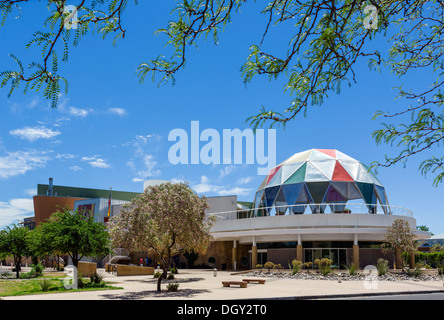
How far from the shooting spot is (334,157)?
4466cm

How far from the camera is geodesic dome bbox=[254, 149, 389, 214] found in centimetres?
4044

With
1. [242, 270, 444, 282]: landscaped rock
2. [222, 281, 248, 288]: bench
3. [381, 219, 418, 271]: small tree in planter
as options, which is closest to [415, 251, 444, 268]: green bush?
[381, 219, 418, 271]: small tree in planter

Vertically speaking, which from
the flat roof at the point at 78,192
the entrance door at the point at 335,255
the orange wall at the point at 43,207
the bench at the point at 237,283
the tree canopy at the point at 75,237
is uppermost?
the flat roof at the point at 78,192

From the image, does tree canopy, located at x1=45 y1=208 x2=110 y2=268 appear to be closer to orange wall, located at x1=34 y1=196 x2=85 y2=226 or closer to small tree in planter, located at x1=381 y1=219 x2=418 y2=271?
small tree in planter, located at x1=381 y1=219 x2=418 y2=271

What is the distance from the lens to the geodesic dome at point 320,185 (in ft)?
133

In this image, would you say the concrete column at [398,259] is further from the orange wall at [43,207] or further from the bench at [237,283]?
the orange wall at [43,207]

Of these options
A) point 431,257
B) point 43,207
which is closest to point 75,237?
point 431,257

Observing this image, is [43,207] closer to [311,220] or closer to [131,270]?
[131,270]

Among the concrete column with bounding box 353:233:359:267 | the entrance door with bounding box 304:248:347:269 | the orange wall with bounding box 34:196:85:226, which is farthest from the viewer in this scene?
the orange wall with bounding box 34:196:85:226

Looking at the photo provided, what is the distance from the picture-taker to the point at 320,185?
4100 cm

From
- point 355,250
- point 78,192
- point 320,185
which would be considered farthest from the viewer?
point 78,192

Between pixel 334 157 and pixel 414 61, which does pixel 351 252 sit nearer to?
pixel 334 157

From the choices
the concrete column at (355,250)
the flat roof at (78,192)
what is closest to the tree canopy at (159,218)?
the concrete column at (355,250)
